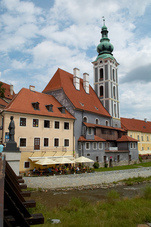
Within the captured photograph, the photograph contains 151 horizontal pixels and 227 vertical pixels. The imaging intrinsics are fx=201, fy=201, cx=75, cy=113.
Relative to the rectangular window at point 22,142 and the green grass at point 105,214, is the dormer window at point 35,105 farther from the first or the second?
the green grass at point 105,214

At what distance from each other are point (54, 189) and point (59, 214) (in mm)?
8961

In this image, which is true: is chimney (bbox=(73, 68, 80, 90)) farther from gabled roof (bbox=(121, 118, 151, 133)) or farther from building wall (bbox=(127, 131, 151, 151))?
building wall (bbox=(127, 131, 151, 151))

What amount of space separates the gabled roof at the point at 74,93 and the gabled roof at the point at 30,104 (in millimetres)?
2371

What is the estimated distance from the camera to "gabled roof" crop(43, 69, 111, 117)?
32.2 meters

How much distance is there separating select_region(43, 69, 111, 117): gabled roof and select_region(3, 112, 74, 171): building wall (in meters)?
4.46

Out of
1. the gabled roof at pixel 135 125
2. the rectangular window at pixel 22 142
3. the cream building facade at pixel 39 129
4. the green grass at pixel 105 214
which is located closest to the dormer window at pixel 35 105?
the cream building facade at pixel 39 129

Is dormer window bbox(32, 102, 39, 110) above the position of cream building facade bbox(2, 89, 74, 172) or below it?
above

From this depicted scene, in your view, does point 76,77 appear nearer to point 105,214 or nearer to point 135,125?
point 135,125

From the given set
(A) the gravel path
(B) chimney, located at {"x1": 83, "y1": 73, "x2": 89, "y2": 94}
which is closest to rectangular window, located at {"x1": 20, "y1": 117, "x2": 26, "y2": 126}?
(A) the gravel path

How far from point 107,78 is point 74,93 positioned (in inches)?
386

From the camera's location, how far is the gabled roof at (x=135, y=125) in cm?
4931

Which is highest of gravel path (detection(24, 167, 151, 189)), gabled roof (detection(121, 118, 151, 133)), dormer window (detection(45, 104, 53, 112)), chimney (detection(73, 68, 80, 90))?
chimney (detection(73, 68, 80, 90))

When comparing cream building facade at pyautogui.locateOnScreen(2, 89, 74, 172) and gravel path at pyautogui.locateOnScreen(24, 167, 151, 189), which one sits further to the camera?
cream building facade at pyautogui.locateOnScreen(2, 89, 74, 172)

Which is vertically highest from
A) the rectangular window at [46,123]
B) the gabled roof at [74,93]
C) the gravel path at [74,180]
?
the gabled roof at [74,93]
